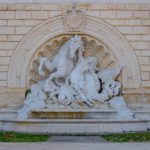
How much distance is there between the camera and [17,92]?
15.3m

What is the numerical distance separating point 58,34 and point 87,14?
126 centimetres

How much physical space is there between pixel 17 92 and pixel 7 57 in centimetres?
131

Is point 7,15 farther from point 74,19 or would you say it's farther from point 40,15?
point 74,19

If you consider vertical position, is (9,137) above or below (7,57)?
below

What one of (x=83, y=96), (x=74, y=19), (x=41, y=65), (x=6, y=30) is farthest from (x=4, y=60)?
(x=83, y=96)

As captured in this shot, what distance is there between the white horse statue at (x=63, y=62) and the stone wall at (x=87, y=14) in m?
1.08

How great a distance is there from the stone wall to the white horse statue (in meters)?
1.08

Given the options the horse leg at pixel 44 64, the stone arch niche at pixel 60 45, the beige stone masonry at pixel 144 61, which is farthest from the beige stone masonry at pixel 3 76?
the beige stone masonry at pixel 144 61

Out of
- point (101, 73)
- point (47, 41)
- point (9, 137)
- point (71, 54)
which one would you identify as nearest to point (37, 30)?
point (47, 41)

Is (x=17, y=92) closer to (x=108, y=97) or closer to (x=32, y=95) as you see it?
(x=32, y=95)

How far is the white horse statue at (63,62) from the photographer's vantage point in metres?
15.2

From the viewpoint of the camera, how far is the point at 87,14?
15.6m

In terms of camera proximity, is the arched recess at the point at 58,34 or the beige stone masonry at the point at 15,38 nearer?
the arched recess at the point at 58,34
